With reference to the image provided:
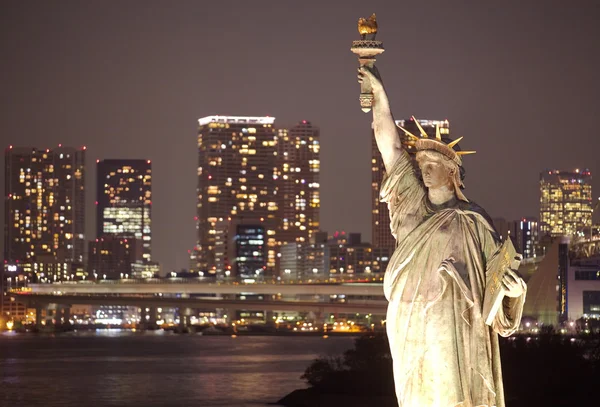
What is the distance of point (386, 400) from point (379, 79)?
34.7 meters

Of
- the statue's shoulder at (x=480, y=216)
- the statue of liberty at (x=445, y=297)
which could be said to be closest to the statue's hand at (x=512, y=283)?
the statue of liberty at (x=445, y=297)

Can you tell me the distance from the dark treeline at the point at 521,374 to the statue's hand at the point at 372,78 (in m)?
30.4

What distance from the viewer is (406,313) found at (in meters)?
8.43

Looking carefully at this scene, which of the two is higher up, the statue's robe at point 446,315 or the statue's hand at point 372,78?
the statue's hand at point 372,78

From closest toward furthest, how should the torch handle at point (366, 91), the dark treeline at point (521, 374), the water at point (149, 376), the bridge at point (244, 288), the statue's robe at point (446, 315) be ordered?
the statue's robe at point (446, 315), the torch handle at point (366, 91), the dark treeline at point (521, 374), the water at point (149, 376), the bridge at point (244, 288)

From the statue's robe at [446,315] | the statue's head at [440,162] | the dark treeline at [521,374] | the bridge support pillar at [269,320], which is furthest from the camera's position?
the bridge support pillar at [269,320]

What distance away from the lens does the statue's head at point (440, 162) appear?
8641 millimetres

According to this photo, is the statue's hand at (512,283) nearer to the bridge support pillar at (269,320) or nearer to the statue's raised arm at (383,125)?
the statue's raised arm at (383,125)

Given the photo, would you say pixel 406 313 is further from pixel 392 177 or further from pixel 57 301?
pixel 57 301

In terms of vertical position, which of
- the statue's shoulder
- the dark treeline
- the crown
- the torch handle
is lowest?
the dark treeline

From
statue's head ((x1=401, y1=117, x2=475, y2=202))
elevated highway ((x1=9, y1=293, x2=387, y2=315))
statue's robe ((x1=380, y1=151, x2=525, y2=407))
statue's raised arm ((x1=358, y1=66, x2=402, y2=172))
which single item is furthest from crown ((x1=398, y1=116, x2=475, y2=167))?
elevated highway ((x1=9, y1=293, x2=387, y2=315))

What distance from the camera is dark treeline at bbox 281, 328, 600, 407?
40250 mm

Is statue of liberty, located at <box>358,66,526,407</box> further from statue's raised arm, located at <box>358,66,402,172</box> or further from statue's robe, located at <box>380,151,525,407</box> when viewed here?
statue's raised arm, located at <box>358,66,402,172</box>

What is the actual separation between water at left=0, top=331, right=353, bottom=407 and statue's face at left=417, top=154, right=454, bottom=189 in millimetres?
41886
